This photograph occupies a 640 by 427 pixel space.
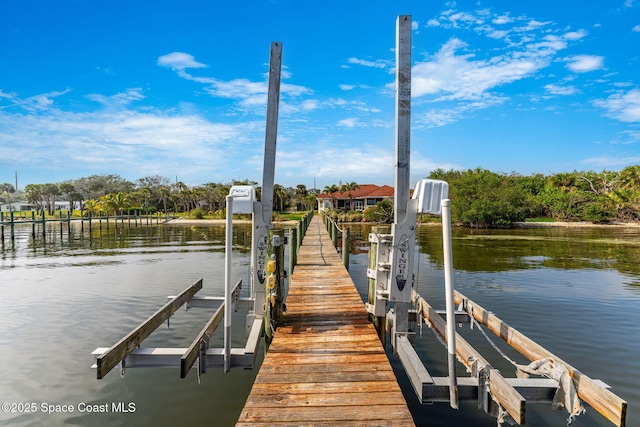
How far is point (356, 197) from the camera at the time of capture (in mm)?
62312

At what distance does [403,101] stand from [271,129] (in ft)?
6.84

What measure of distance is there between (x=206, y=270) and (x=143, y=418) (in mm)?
11232

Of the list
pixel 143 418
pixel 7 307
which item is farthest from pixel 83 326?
pixel 143 418

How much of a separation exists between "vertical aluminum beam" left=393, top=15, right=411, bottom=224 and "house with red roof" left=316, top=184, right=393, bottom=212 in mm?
54932

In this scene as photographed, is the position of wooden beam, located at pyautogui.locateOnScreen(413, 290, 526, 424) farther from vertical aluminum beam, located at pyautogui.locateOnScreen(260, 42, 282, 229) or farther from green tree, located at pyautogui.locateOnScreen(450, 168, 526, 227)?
green tree, located at pyautogui.locateOnScreen(450, 168, 526, 227)

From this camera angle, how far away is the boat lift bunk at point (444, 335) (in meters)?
3.74

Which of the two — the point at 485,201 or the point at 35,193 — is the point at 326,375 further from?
the point at 35,193

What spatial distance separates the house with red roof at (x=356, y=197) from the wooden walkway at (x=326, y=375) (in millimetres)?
53983

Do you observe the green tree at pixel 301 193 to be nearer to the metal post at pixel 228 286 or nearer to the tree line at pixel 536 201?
the tree line at pixel 536 201

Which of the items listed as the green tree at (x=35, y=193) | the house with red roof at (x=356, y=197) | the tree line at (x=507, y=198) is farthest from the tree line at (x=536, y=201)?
the green tree at (x=35, y=193)

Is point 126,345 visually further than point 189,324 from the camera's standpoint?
No

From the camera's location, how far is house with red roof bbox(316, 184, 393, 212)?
61.7 metres

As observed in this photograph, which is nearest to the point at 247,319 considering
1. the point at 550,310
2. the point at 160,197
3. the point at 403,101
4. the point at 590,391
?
the point at 403,101

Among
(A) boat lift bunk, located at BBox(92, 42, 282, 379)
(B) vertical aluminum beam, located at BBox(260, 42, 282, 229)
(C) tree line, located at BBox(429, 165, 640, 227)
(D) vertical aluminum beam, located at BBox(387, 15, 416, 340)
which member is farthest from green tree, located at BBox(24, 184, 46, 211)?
(D) vertical aluminum beam, located at BBox(387, 15, 416, 340)
